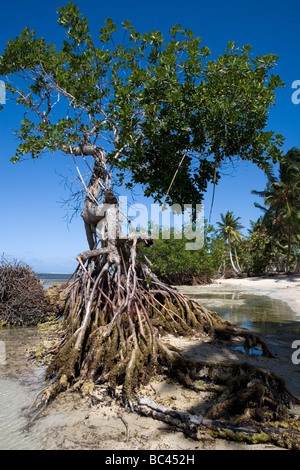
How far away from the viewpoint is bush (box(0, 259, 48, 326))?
9516 millimetres

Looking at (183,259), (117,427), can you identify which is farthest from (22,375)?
(183,259)

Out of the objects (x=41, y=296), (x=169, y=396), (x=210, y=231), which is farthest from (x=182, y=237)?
(x=169, y=396)

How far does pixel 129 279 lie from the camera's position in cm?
648

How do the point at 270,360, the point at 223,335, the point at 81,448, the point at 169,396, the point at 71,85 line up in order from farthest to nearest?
the point at 71,85
the point at 223,335
the point at 270,360
the point at 169,396
the point at 81,448

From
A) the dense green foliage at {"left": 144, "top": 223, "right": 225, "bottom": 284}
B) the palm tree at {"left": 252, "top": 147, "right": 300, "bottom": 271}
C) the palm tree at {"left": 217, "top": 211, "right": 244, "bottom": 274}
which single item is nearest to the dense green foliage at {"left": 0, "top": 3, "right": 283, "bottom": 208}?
the dense green foliage at {"left": 144, "top": 223, "right": 225, "bottom": 284}

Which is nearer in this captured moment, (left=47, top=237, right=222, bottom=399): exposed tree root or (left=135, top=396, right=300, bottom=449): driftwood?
(left=135, top=396, right=300, bottom=449): driftwood

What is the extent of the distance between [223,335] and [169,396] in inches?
121

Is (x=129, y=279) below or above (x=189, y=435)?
above

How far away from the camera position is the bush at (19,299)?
9.52 m

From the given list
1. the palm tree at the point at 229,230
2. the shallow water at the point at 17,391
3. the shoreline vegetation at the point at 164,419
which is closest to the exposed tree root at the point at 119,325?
the shoreline vegetation at the point at 164,419

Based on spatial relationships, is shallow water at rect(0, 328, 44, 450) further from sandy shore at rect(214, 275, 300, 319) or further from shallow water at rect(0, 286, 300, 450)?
sandy shore at rect(214, 275, 300, 319)

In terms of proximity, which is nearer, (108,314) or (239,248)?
(108,314)

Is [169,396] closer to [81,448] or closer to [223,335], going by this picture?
[81,448]

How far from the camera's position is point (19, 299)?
966 centimetres
